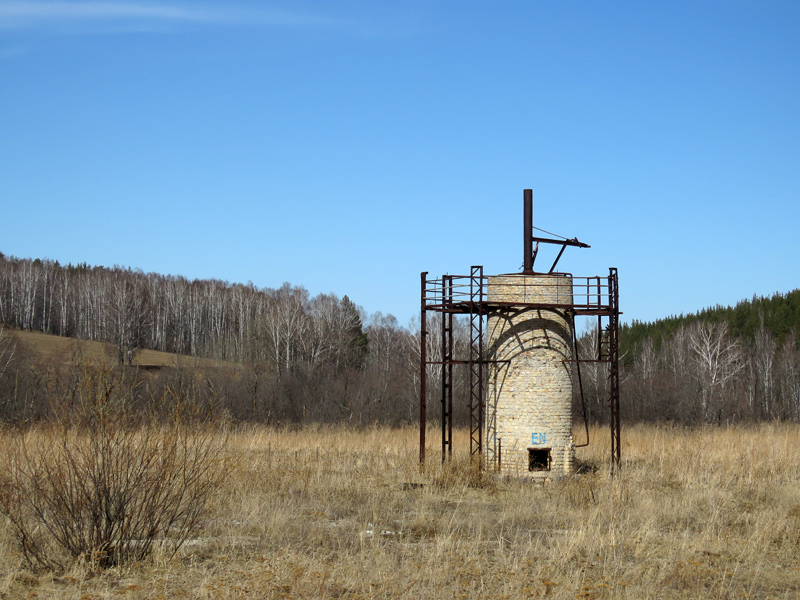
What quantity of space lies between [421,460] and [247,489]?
6.02 meters

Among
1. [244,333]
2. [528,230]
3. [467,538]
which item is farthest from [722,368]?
[467,538]

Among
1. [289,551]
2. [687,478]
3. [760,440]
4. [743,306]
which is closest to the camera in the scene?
[289,551]

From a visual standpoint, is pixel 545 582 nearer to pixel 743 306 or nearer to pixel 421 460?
pixel 421 460

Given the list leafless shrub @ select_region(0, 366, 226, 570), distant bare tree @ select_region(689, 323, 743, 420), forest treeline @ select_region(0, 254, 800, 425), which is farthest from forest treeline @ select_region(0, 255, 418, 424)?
leafless shrub @ select_region(0, 366, 226, 570)

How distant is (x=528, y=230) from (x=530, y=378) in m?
4.33

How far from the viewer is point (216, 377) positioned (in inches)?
1748

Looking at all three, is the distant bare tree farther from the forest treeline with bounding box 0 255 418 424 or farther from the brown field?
the brown field

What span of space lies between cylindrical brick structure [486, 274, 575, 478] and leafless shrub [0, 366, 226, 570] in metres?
11.1

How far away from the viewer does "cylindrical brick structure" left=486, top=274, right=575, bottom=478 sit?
1984 cm

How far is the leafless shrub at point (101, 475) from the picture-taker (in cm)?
927

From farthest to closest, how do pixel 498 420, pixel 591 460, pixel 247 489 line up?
pixel 591 460 → pixel 498 420 → pixel 247 489

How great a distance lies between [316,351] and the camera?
6769 centimetres

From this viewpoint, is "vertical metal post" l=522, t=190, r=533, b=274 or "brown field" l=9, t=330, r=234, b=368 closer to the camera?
"vertical metal post" l=522, t=190, r=533, b=274

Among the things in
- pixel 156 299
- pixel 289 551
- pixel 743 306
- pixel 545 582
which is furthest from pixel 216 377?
pixel 743 306
